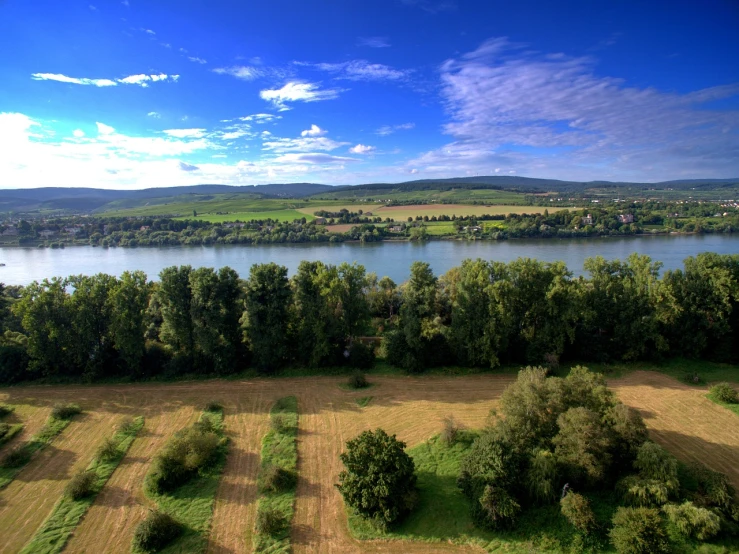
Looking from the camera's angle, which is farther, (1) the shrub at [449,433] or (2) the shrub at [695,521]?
(1) the shrub at [449,433]

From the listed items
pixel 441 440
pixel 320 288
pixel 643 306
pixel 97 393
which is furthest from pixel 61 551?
pixel 643 306

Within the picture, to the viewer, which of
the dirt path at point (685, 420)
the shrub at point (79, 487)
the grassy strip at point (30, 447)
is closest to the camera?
the shrub at point (79, 487)

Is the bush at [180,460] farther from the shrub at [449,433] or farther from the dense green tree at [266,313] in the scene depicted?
the shrub at [449,433]

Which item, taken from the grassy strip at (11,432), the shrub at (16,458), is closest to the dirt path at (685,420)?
the shrub at (16,458)

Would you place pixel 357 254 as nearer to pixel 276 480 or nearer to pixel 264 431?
pixel 264 431

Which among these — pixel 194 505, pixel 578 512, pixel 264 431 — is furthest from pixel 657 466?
pixel 194 505

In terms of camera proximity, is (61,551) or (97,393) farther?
(97,393)

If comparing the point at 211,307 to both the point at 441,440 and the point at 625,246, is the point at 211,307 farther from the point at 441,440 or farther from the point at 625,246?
the point at 625,246
